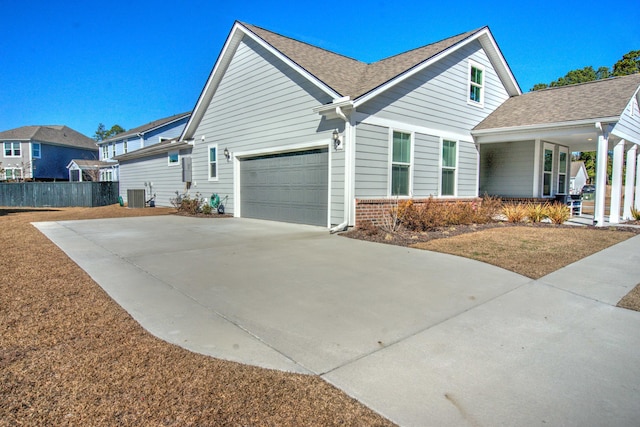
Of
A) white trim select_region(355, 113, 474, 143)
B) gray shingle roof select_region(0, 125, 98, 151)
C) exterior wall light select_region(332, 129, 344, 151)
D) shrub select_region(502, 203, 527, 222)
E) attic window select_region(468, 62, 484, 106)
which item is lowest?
shrub select_region(502, 203, 527, 222)

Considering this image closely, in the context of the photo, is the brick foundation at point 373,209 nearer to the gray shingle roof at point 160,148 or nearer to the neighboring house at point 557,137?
the neighboring house at point 557,137

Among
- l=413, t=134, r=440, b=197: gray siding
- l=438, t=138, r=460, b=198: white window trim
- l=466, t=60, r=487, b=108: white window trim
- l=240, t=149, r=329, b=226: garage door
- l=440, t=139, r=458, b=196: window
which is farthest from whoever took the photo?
l=466, t=60, r=487, b=108: white window trim

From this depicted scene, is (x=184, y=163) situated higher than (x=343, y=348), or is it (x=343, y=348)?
(x=184, y=163)

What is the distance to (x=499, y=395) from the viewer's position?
2580mm

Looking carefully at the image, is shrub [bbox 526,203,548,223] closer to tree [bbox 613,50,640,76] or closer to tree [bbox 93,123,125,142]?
tree [bbox 613,50,640,76]

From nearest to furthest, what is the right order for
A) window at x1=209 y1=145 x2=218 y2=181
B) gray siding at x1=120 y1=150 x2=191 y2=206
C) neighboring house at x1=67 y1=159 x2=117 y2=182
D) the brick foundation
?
1. the brick foundation
2. window at x1=209 y1=145 x2=218 y2=181
3. gray siding at x1=120 y1=150 x2=191 y2=206
4. neighboring house at x1=67 y1=159 x2=117 y2=182

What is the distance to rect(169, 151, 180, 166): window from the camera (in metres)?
18.3

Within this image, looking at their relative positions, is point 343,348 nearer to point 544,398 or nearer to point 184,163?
point 544,398

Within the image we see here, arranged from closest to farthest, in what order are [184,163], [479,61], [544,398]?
[544,398]
[479,61]
[184,163]

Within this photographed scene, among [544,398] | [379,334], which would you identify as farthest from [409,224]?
[544,398]

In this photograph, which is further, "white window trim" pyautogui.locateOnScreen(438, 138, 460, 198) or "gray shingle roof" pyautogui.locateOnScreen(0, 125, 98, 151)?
"gray shingle roof" pyautogui.locateOnScreen(0, 125, 98, 151)

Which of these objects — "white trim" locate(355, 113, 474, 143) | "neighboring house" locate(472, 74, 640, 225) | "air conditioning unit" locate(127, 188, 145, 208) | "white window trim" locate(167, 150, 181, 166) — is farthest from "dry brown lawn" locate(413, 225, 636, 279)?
"air conditioning unit" locate(127, 188, 145, 208)

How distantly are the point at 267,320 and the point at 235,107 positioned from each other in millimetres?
11856

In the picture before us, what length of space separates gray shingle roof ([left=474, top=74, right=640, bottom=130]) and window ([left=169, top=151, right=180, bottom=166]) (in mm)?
13351
